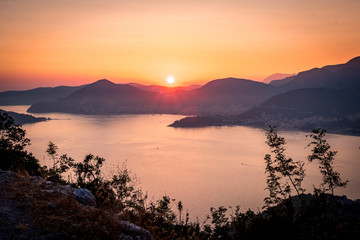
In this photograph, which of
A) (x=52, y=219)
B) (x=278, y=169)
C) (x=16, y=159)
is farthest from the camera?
(x=278, y=169)

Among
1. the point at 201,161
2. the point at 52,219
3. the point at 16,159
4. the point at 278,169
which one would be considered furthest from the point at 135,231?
the point at 201,161

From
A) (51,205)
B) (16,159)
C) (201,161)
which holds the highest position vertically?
(51,205)

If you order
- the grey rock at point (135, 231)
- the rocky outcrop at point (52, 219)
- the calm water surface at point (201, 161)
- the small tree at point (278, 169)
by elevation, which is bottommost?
the calm water surface at point (201, 161)

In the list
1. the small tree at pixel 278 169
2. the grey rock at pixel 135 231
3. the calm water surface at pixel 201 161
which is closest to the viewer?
the grey rock at pixel 135 231

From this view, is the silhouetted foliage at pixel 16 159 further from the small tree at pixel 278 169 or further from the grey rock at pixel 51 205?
the small tree at pixel 278 169

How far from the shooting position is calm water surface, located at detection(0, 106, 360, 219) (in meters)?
78.9

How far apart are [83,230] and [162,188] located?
79.7 metres

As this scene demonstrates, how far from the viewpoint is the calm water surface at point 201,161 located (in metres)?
78.9

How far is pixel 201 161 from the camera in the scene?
404ft

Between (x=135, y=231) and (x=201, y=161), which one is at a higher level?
(x=135, y=231)

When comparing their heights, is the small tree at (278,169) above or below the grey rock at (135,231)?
below

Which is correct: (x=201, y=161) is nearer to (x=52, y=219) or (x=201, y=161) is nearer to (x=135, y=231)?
(x=135, y=231)

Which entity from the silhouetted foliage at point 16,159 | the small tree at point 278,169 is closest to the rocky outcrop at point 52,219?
the silhouetted foliage at point 16,159

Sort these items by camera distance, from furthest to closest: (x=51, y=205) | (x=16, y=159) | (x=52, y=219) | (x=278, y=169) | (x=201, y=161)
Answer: (x=201, y=161), (x=278, y=169), (x=16, y=159), (x=51, y=205), (x=52, y=219)
